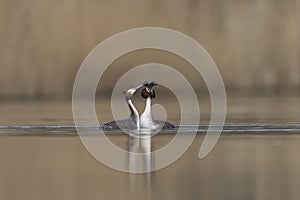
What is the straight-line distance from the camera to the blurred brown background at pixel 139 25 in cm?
1681

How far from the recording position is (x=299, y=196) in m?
9.40

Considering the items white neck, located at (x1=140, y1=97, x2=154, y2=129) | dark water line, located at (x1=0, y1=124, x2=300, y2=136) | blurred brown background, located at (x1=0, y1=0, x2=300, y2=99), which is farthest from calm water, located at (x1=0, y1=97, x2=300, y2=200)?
blurred brown background, located at (x1=0, y1=0, x2=300, y2=99)

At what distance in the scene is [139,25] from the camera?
17.2m

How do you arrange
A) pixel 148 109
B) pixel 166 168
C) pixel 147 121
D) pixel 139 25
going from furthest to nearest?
pixel 139 25 < pixel 148 109 < pixel 147 121 < pixel 166 168

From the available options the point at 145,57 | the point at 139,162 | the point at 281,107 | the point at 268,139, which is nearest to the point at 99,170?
the point at 139,162

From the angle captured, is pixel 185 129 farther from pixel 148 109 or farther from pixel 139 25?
pixel 139 25

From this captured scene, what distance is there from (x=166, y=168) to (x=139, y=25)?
21.3 feet

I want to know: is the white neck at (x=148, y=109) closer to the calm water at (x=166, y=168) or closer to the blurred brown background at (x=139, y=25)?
the calm water at (x=166, y=168)

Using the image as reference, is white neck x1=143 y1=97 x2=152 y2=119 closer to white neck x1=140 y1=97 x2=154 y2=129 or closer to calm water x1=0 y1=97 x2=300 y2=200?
white neck x1=140 y1=97 x2=154 y2=129

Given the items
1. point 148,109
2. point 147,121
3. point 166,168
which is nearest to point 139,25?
point 148,109

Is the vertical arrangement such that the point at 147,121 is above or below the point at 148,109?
below

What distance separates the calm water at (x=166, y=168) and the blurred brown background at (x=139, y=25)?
159 cm

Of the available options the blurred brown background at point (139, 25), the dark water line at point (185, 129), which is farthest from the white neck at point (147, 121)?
the blurred brown background at point (139, 25)

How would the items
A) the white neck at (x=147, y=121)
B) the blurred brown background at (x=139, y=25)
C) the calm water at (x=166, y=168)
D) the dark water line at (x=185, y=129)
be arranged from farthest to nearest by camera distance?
1. the blurred brown background at (x=139, y=25)
2. the white neck at (x=147, y=121)
3. the dark water line at (x=185, y=129)
4. the calm water at (x=166, y=168)
